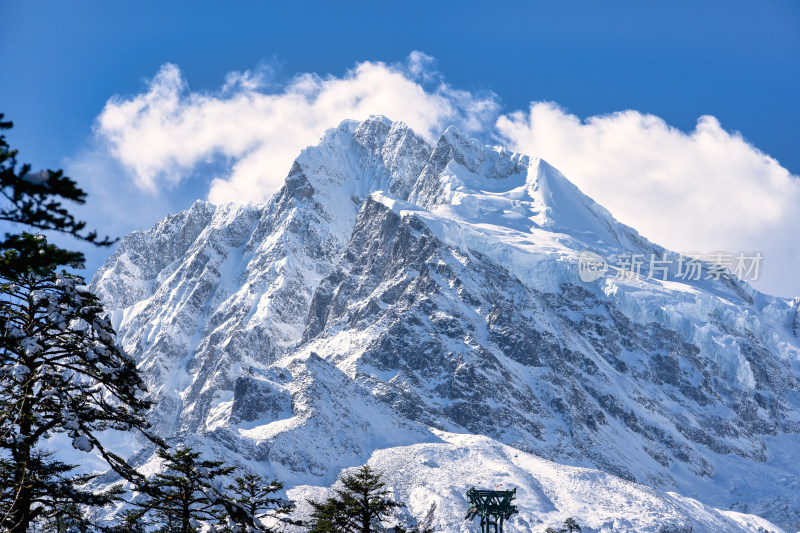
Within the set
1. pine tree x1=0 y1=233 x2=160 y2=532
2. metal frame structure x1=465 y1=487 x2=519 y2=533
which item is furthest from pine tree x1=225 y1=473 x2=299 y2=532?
metal frame structure x1=465 y1=487 x2=519 y2=533

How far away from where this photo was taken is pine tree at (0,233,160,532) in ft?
49.3

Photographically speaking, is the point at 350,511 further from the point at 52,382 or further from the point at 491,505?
the point at 491,505

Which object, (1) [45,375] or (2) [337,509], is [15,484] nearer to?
(1) [45,375]

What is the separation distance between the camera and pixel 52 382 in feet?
51.4

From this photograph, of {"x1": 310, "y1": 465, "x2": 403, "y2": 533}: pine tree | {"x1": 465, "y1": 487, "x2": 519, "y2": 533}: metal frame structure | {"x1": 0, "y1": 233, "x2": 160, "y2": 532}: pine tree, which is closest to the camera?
{"x1": 0, "y1": 233, "x2": 160, "y2": 532}: pine tree

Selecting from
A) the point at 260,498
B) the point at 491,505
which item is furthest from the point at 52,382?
the point at 491,505

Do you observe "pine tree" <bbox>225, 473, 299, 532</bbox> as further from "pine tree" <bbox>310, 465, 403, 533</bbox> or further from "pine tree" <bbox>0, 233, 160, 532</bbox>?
"pine tree" <bbox>0, 233, 160, 532</bbox>

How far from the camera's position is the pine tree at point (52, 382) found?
49.3 feet

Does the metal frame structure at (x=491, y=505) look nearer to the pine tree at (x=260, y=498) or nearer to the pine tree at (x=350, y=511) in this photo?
the pine tree at (x=260, y=498)

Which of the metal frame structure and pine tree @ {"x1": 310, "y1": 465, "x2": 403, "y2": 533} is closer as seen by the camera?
pine tree @ {"x1": 310, "y1": 465, "x2": 403, "y2": 533}

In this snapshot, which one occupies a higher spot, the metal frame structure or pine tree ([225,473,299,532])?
the metal frame structure

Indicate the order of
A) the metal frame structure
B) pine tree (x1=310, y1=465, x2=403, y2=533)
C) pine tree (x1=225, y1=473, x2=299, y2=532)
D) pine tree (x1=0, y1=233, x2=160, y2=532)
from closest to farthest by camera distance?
pine tree (x1=0, y1=233, x2=160, y2=532) → pine tree (x1=225, y1=473, x2=299, y2=532) → pine tree (x1=310, y1=465, x2=403, y2=533) → the metal frame structure

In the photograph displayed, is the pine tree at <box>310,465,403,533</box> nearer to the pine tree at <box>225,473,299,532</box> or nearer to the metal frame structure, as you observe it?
the pine tree at <box>225,473,299,532</box>

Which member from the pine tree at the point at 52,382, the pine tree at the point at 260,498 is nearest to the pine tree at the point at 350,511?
the pine tree at the point at 260,498
